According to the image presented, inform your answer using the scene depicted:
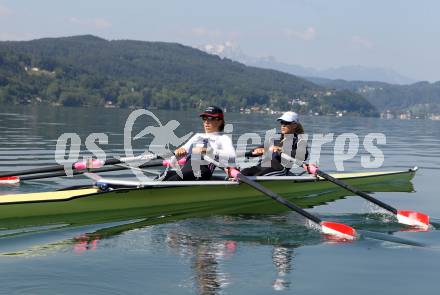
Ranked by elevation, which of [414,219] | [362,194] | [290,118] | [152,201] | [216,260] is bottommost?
[216,260]

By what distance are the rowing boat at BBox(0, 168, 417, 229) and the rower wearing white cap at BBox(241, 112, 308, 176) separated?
33 cm

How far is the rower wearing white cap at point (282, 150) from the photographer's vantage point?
13973 millimetres

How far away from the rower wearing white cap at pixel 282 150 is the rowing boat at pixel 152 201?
0.33 metres

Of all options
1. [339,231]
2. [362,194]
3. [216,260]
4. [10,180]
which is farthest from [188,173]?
[10,180]

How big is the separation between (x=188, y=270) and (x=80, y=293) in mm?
1632

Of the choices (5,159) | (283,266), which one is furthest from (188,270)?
(5,159)

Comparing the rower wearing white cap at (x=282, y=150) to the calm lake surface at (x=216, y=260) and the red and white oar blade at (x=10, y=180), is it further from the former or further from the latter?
the red and white oar blade at (x=10, y=180)

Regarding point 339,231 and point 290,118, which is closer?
point 339,231

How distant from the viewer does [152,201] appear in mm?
12180

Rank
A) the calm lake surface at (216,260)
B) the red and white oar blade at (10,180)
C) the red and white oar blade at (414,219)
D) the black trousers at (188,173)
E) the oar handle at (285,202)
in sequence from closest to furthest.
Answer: the calm lake surface at (216,260)
the oar handle at (285,202)
the red and white oar blade at (414,219)
the black trousers at (188,173)
the red and white oar blade at (10,180)

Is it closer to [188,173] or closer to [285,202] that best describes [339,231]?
[285,202]

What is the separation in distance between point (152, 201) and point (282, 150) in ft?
11.8

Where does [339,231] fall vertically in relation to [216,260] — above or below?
above

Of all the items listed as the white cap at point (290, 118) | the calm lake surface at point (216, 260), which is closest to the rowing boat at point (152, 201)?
the calm lake surface at point (216, 260)
